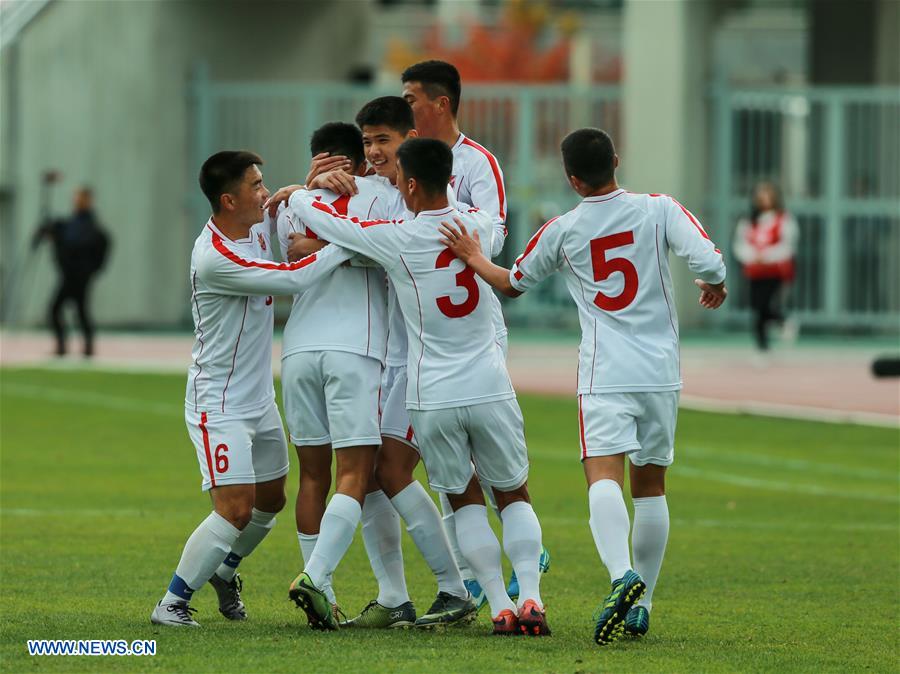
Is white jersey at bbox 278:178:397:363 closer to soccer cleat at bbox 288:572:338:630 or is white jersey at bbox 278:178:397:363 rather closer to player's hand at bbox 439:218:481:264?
player's hand at bbox 439:218:481:264

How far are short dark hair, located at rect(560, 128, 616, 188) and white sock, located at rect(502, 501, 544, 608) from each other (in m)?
1.36

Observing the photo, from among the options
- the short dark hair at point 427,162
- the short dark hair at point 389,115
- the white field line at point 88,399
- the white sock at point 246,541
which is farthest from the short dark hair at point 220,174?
the white field line at point 88,399

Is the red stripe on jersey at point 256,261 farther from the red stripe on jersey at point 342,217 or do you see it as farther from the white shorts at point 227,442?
the white shorts at point 227,442

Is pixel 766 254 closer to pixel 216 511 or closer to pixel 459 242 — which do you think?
pixel 459 242

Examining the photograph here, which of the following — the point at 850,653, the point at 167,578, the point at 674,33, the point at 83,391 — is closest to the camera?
the point at 850,653

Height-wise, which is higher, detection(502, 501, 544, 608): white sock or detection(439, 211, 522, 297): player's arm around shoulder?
Result: detection(439, 211, 522, 297): player's arm around shoulder

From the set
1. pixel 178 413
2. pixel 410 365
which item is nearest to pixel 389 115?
pixel 410 365

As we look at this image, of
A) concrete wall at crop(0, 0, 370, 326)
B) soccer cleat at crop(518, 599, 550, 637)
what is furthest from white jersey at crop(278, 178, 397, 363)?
concrete wall at crop(0, 0, 370, 326)

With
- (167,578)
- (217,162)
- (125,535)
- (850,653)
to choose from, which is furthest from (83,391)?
(850,653)

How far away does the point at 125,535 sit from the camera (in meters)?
10.4

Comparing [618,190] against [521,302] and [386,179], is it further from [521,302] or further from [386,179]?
[521,302]

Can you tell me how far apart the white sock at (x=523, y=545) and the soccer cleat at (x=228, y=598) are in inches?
49.8

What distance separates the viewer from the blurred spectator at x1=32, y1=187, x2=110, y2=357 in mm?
23031

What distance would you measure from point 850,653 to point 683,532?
13.2 ft
